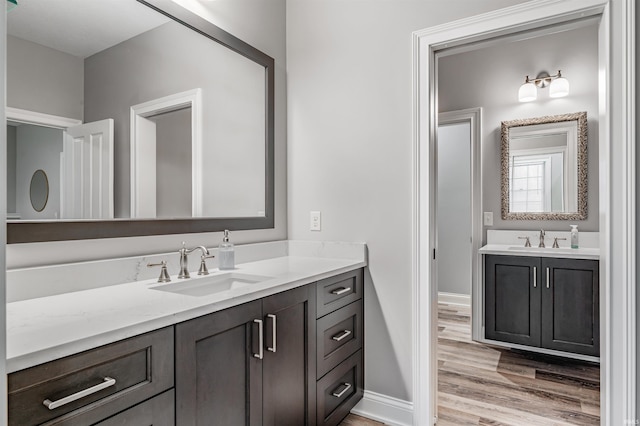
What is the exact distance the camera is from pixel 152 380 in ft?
3.21

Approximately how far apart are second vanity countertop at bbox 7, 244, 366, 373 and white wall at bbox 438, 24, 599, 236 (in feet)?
8.23

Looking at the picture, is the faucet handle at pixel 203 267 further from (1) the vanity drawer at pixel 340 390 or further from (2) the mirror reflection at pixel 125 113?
(1) the vanity drawer at pixel 340 390

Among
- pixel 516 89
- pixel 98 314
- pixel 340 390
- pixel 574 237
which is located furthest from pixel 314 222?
pixel 516 89

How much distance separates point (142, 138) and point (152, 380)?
1.00 m

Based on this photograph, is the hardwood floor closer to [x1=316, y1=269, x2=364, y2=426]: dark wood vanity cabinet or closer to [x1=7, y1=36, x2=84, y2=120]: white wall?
[x1=316, y1=269, x2=364, y2=426]: dark wood vanity cabinet

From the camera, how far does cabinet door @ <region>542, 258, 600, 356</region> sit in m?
2.69

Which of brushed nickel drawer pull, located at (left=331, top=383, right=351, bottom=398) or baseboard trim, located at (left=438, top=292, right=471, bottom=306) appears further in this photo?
baseboard trim, located at (left=438, top=292, right=471, bottom=306)

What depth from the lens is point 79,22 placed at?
53.7 inches

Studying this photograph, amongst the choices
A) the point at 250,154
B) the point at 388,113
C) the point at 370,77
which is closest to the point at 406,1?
the point at 370,77

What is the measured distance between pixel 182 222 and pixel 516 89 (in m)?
3.04

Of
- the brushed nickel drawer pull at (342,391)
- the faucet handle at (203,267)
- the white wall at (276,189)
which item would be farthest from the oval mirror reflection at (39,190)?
the brushed nickel drawer pull at (342,391)

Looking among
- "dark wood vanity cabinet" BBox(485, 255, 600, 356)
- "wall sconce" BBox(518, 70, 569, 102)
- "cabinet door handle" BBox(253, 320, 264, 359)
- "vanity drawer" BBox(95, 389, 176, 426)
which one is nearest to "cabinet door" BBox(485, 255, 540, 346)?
"dark wood vanity cabinet" BBox(485, 255, 600, 356)

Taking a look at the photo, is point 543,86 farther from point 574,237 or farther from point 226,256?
point 226,256

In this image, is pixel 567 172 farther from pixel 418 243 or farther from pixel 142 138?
pixel 142 138
